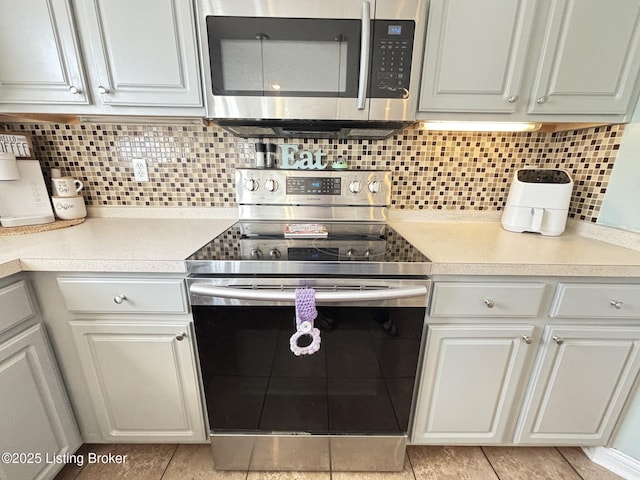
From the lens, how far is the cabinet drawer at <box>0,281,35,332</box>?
822mm

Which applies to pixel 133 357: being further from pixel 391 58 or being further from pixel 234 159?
pixel 391 58

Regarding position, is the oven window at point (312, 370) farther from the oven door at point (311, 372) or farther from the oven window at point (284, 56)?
the oven window at point (284, 56)

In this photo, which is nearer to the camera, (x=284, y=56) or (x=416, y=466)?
(x=284, y=56)

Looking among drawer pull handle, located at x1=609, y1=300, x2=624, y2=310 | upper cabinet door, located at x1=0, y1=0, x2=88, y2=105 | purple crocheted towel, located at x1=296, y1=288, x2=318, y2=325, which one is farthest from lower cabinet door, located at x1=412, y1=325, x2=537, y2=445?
upper cabinet door, located at x1=0, y1=0, x2=88, y2=105

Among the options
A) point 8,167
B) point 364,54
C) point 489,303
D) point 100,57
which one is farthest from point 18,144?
point 489,303

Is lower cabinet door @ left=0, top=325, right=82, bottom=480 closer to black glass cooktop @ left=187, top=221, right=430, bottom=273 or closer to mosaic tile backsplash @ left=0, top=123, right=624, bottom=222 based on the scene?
black glass cooktop @ left=187, top=221, right=430, bottom=273

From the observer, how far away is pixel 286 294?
2.84 ft

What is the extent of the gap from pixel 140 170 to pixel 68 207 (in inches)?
14.6

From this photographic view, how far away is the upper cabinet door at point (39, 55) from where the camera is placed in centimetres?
97

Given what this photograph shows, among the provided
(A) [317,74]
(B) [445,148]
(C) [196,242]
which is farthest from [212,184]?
(B) [445,148]

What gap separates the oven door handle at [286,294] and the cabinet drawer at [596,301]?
22.1 inches

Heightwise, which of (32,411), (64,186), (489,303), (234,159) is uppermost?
(234,159)

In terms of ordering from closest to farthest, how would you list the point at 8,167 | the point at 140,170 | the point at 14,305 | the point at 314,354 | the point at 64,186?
the point at 14,305, the point at 314,354, the point at 8,167, the point at 64,186, the point at 140,170

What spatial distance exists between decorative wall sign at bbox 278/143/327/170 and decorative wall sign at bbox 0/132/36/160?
3.88 ft
